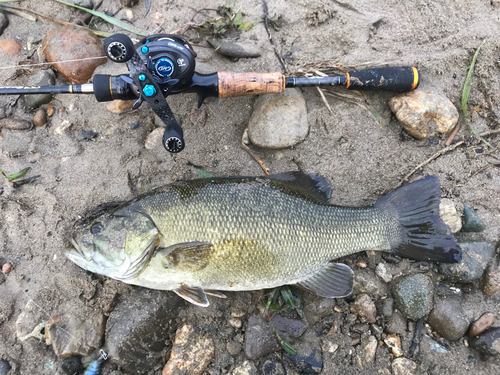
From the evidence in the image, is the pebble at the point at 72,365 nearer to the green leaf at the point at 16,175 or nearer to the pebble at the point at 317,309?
the green leaf at the point at 16,175

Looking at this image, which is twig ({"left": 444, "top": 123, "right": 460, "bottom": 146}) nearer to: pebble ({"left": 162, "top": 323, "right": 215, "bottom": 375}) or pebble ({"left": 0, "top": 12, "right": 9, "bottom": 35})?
pebble ({"left": 162, "top": 323, "right": 215, "bottom": 375})

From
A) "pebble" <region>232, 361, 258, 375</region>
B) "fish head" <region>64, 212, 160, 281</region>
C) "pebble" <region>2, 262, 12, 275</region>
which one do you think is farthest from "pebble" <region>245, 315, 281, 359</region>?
"pebble" <region>2, 262, 12, 275</region>

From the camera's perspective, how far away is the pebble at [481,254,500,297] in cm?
312

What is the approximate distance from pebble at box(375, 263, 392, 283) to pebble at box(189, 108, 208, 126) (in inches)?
91.3

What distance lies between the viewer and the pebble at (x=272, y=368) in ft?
9.86

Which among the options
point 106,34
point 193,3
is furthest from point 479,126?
point 106,34

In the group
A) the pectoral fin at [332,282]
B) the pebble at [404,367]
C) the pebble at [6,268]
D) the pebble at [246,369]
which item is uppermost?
the pebble at [6,268]

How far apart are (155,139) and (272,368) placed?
2.51 meters

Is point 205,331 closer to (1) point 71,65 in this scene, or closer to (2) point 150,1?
(1) point 71,65

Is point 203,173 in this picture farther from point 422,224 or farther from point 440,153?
point 440,153

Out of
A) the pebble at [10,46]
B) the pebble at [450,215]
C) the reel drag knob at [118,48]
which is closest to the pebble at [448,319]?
the pebble at [450,215]

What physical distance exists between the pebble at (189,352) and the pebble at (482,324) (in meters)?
2.43

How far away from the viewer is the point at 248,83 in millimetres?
3072

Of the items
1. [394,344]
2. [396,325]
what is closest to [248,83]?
[396,325]
